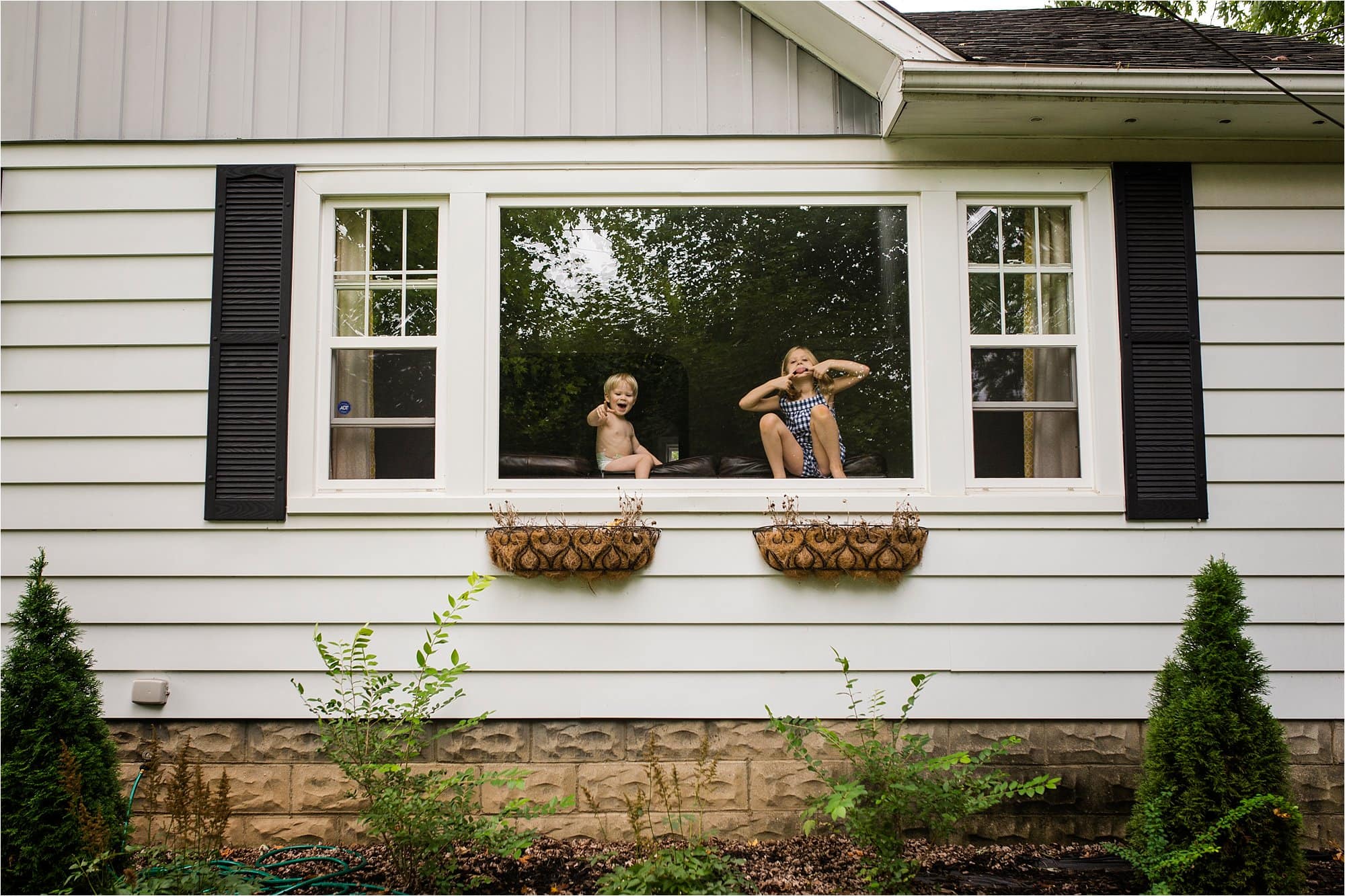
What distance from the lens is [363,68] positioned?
11.7 ft

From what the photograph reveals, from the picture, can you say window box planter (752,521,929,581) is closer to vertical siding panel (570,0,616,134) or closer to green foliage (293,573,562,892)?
green foliage (293,573,562,892)

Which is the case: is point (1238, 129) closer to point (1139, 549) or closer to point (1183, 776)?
point (1139, 549)

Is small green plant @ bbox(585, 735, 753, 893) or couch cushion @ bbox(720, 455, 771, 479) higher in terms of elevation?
couch cushion @ bbox(720, 455, 771, 479)

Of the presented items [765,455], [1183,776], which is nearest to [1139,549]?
[1183,776]

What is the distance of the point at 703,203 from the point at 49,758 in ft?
10.5

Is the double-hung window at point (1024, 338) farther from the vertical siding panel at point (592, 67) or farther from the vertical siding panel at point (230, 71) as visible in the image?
the vertical siding panel at point (230, 71)

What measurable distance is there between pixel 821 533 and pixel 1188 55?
8.43 feet

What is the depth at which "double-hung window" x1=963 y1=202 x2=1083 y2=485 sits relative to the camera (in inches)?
139

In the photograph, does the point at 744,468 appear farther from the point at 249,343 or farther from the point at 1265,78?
the point at 1265,78

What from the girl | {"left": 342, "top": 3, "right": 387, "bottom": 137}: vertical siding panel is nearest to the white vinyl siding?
the girl

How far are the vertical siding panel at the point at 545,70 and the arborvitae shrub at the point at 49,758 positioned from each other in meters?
2.60

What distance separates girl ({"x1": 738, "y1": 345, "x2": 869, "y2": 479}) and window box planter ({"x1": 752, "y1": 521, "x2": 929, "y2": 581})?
1.18 feet

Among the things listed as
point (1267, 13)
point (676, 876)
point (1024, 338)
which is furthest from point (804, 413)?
point (1267, 13)

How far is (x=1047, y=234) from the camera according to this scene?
143 inches
